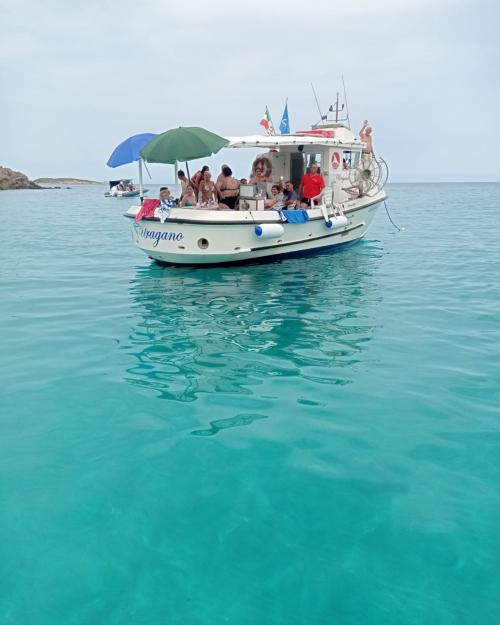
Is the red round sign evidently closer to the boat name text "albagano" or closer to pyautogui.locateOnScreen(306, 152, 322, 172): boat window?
pyautogui.locateOnScreen(306, 152, 322, 172): boat window

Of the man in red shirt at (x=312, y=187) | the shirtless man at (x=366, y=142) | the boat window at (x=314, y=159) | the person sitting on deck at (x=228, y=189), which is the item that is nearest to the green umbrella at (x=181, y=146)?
the person sitting on deck at (x=228, y=189)

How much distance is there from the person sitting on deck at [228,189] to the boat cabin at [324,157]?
166cm

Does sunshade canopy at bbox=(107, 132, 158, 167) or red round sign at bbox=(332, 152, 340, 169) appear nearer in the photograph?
sunshade canopy at bbox=(107, 132, 158, 167)

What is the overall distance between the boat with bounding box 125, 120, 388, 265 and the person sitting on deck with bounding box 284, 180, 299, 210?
18.6 inches

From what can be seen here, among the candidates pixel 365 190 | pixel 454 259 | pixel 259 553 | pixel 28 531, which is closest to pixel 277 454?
pixel 259 553

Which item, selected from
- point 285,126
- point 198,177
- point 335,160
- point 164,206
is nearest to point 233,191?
point 198,177

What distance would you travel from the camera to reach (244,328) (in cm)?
866

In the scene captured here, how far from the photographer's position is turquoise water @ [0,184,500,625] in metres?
3.33

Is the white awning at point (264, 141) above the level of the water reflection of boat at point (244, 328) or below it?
above

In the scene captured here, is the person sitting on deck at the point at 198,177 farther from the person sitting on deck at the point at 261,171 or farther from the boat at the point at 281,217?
the person sitting on deck at the point at 261,171

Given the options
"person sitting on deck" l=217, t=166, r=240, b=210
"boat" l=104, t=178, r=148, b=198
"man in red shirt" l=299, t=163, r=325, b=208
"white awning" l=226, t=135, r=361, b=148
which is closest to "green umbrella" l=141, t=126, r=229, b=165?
"white awning" l=226, t=135, r=361, b=148

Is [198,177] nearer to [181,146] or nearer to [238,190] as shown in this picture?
[238,190]

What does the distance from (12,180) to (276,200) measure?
104 meters

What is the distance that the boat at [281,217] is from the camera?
494 inches
